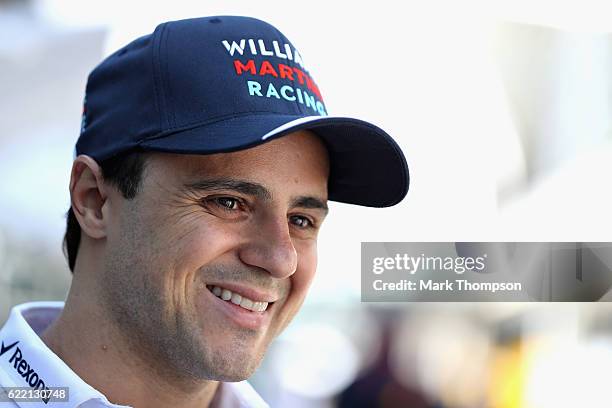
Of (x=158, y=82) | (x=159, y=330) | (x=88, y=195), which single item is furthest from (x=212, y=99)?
(x=159, y=330)

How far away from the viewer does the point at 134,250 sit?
1486 mm

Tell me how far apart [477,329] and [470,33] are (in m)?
0.88

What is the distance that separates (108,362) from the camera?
1.55 metres

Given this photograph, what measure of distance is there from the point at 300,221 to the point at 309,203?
0.06m

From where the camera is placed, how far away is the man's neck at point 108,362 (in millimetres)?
1550

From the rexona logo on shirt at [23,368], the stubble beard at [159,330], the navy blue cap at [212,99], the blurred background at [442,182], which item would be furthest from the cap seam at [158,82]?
the blurred background at [442,182]

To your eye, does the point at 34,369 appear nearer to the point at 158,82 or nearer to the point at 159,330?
the point at 159,330

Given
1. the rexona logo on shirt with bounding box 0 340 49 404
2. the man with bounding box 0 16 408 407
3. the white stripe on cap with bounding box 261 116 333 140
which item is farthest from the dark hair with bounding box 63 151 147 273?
the rexona logo on shirt with bounding box 0 340 49 404

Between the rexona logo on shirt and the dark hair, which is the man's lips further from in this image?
the rexona logo on shirt

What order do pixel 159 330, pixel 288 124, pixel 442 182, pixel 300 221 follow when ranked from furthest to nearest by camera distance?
1. pixel 442 182
2. pixel 300 221
3. pixel 159 330
4. pixel 288 124

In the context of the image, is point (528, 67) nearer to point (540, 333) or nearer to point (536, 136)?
point (536, 136)

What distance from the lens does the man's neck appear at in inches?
61.0

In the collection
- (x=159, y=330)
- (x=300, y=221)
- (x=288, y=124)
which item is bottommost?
(x=159, y=330)

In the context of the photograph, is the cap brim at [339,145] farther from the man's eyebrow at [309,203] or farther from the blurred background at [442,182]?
the blurred background at [442,182]
